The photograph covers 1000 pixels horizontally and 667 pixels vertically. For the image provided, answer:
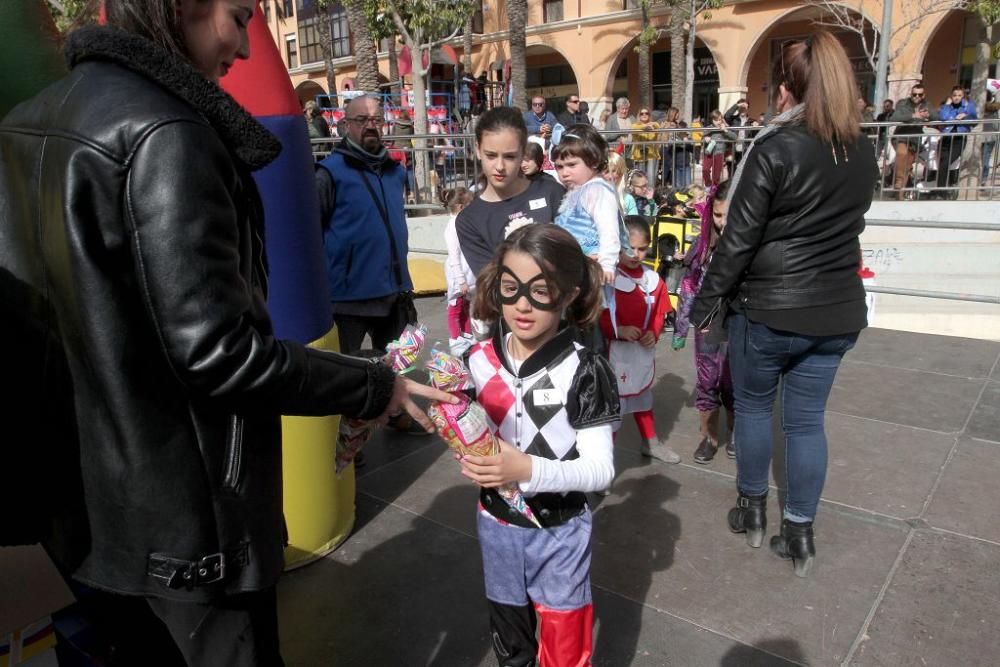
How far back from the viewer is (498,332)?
229 centimetres

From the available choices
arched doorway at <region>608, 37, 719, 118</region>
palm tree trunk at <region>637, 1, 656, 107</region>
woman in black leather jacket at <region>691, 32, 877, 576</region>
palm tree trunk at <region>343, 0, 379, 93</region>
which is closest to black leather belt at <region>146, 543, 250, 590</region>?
woman in black leather jacket at <region>691, 32, 877, 576</region>

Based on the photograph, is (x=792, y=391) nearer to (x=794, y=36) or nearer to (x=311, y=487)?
(x=311, y=487)

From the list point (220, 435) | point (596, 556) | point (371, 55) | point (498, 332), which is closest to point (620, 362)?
point (596, 556)

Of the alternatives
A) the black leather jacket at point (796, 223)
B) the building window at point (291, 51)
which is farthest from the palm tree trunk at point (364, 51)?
the building window at point (291, 51)

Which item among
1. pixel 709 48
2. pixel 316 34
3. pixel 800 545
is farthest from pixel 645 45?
pixel 800 545

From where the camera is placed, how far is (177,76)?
4.35 feet

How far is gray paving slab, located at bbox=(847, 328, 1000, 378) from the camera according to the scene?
584 cm

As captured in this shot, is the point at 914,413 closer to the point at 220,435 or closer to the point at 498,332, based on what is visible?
the point at 498,332

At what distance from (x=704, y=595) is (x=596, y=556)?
19.9 inches

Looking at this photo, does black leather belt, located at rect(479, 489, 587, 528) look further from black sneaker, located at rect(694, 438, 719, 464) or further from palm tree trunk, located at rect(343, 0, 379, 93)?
palm tree trunk, located at rect(343, 0, 379, 93)

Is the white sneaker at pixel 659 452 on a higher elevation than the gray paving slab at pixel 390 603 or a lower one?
higher

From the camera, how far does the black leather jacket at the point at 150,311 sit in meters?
1.26

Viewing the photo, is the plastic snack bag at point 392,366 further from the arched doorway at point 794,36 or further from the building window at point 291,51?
the building window at point 291,51

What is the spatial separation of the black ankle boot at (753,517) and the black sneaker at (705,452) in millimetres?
875
